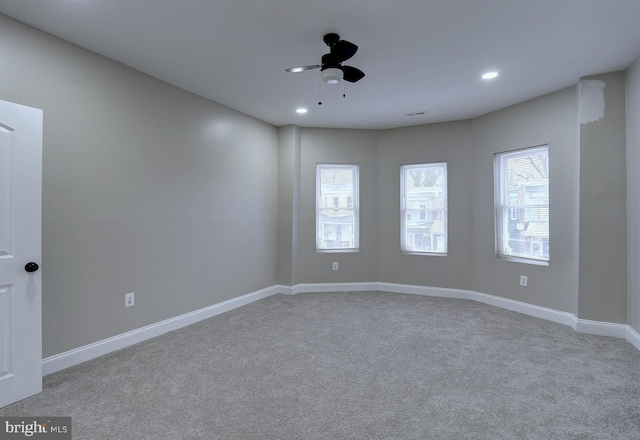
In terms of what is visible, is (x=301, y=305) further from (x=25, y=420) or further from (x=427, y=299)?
(x=25, y=420)

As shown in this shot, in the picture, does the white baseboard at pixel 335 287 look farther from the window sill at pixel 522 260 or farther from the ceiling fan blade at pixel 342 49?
the ceiling fan blade at pixel 342 49

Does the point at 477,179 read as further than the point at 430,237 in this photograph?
No

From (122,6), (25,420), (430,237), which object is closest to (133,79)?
(122,6)

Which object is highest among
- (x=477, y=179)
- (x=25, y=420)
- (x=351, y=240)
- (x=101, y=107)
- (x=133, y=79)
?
(x=133, y=79)

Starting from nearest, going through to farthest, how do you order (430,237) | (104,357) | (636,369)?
(636,369)
(104,357)
(430,237)

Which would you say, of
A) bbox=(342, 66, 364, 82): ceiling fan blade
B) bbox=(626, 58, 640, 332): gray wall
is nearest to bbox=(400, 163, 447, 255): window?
bbox=(626, 58, 640, 332): gray wall

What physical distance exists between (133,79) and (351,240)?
12.3 feet

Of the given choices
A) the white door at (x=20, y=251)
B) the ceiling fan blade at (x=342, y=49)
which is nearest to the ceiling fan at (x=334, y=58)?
the ceiling fan blade at (x=342, y=49)

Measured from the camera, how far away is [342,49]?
8.77 ft

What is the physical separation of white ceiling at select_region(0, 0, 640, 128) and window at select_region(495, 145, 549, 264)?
2.80 feet

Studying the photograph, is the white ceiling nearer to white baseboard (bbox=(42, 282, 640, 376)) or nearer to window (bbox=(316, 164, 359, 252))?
window (bbox=(316, 164, 359, 252))

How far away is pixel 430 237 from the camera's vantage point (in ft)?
17.9

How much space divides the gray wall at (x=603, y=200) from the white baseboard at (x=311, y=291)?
0.14 metres

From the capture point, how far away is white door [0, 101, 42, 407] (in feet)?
7.55
